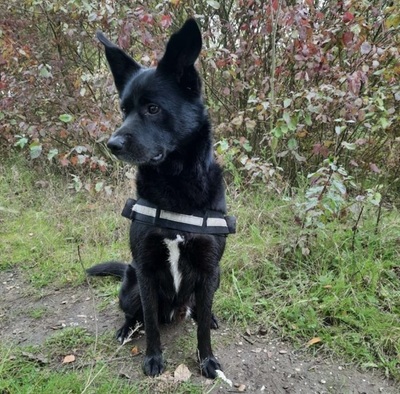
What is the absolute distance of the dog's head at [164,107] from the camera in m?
1.70

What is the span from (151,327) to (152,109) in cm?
105

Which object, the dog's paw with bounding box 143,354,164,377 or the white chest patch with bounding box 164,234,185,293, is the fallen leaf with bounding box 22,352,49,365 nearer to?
the dog's paw with bounding box 143,354,164,377

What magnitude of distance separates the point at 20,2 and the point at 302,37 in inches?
122

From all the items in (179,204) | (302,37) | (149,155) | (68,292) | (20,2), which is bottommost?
(68,292)

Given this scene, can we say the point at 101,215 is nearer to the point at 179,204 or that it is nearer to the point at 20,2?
the point at 179,204

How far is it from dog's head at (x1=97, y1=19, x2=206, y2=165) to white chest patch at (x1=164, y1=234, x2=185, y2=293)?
1.20 feet

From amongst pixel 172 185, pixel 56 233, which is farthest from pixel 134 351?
pixel 56 233

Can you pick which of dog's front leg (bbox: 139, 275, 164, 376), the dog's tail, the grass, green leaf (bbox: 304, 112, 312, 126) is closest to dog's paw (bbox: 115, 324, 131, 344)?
the grass

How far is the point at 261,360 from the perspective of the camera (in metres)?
2.07

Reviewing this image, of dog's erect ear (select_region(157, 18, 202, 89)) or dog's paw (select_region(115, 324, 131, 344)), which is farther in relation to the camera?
dog's paw (select_region(115, 324, 131, 344))

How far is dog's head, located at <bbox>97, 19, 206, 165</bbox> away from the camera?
5.57ft

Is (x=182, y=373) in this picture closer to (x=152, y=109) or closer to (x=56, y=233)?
(x=152, y=109)

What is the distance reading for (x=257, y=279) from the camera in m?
2.63

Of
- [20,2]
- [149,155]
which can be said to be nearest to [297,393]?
[149,155]
